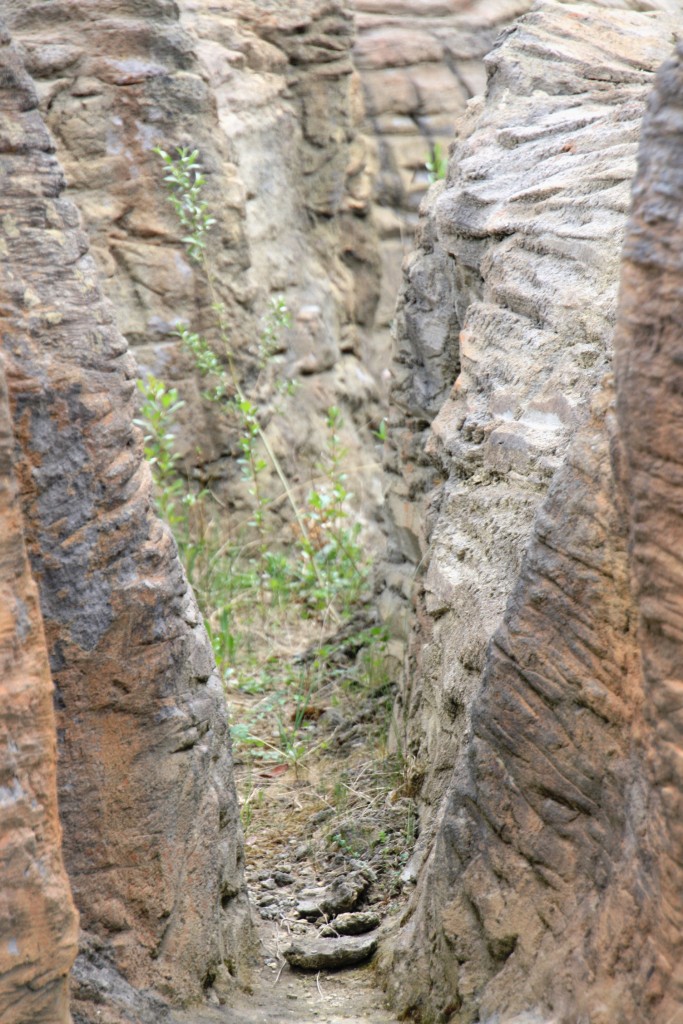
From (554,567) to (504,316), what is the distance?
51.5 inches

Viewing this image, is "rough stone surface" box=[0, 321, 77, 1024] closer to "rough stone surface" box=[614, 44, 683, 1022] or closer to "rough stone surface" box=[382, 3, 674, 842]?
"rough stone surface" box=[614, 44, 683, 1022]

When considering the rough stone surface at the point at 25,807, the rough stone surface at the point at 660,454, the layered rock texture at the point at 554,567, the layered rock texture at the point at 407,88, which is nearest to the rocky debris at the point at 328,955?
the layered rock texture at the point at 554,567

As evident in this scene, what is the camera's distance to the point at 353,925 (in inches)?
132

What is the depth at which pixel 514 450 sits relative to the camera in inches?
124

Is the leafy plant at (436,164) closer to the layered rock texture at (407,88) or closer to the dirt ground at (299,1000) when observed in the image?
the layered rock texture at (407,88)

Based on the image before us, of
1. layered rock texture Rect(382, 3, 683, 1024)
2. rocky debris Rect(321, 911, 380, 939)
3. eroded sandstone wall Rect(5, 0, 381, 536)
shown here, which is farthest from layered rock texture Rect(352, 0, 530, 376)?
rocky debris Rect(321, 911, 380, 939)

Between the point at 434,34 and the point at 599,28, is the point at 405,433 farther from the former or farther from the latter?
the point at 434,34

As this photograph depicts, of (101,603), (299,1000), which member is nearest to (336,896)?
(299,1000)

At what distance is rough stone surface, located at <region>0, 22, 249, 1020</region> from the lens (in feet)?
8.00

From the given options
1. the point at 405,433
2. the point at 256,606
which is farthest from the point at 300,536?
the point at 405,433

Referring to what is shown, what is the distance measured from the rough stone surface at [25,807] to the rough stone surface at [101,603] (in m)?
0.38

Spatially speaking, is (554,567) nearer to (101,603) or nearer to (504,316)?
(101,603)

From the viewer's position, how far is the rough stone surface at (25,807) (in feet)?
6.64

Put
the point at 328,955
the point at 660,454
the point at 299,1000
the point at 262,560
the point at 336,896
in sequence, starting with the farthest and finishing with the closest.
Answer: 1. the point at 262,560
2. the point at 336,896
3. the point at 328,955
4. the point at 299,1000
5. the point at 660,454
